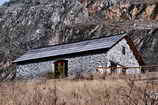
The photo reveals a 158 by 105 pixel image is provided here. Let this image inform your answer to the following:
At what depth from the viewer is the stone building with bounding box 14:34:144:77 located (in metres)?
34.1

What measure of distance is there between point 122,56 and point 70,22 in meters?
33.4

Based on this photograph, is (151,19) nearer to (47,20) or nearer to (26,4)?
(47,20)

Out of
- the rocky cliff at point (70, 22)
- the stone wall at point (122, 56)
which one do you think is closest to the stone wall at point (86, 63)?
the stone wall at point (122, 56)

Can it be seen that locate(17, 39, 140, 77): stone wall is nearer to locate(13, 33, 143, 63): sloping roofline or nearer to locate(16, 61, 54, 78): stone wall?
locate(16, 61, 54, 78): stone wall

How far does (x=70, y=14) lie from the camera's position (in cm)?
7094

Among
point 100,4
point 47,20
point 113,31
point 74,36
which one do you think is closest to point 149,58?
point 113,31

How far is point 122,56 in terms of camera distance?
121 feet

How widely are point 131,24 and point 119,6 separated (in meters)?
7.37

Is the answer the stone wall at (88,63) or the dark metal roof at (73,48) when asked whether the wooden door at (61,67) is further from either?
the dark metal roof at (73,48)

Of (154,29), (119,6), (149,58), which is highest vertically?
(119,6)

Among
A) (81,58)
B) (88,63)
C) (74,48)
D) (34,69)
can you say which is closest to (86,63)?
(88,63)

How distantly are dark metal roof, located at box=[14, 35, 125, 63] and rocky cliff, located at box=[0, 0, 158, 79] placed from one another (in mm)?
18562

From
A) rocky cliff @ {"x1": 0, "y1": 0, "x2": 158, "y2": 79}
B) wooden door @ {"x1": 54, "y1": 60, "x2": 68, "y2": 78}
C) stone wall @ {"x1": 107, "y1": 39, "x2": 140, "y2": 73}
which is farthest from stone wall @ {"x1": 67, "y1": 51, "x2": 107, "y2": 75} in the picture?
rocky cliff @ {"x1": 0, "y1": 0, "x2": 158, "y2": 79}

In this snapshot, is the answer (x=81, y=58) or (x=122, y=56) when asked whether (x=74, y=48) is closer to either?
(x=81, y=58)
